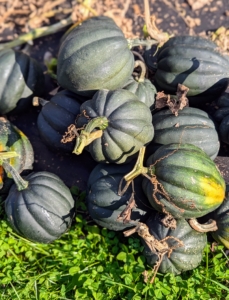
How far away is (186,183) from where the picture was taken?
3.22 meters

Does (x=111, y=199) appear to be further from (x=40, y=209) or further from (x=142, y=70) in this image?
(x=142, y=70)

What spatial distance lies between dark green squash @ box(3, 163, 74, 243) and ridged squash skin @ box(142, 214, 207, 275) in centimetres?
71

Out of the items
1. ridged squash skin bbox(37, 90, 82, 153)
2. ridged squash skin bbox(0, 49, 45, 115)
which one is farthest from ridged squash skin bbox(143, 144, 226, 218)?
ridged squash skin bbox(0, 49, 45, 115)

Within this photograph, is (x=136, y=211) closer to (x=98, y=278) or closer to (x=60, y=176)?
(x=98, y=278)

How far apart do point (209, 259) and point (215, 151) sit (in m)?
0.90

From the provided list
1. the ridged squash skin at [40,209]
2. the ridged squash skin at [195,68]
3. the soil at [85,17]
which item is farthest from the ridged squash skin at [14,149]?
the ridged squash skin at [195,68]

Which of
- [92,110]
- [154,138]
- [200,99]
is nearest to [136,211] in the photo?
[154,138]

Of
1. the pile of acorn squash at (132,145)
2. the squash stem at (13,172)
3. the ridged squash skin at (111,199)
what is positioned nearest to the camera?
the pile of acorn squash at (132,145)

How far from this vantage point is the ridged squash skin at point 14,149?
381 centimetres

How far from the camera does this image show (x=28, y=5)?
5.04m

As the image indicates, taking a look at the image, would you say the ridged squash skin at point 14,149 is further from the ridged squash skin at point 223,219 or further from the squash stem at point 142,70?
the ridged squash skin at point 223,219

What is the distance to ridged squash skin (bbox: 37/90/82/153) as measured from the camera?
3.86 meters

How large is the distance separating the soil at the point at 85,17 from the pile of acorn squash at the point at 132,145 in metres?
0.46

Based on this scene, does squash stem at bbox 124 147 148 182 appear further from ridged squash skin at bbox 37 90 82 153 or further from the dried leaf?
the dried leaf
